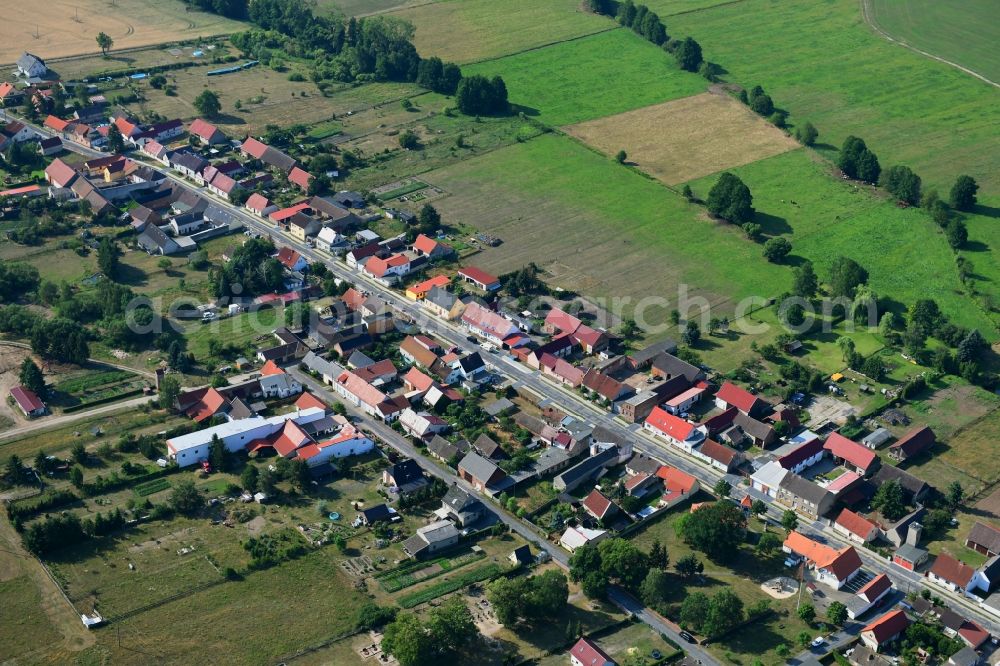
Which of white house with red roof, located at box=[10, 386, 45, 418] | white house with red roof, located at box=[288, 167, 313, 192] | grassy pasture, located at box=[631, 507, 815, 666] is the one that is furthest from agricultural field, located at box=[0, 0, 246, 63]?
grassy pasture, located at box=[631, 507, 815, 666]

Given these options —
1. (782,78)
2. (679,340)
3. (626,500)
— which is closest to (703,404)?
(679,340)

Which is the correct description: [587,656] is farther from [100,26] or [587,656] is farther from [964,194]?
[100,26]

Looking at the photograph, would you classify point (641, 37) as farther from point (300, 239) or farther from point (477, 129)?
point (300, 239)

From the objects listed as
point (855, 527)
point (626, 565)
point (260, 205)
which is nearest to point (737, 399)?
point (855, 527)

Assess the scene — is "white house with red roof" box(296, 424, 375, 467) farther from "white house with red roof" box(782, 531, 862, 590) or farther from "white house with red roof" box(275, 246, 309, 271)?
"white house with red roof" box(782, 531, 862, 590)

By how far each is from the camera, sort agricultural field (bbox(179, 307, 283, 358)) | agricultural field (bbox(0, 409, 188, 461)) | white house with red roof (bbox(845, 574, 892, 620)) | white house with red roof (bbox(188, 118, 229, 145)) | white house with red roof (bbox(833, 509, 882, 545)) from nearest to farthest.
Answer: white house with red roof (bbox(845, 574, 892, 620)), white house with red roof (bbox(833, 509, 882, 545)), agricultural field (bbox(0, 409, 188, 461)), agricultural field (bbox(179, 307, 283, 358)), white house with red roof (bbox(188, 118, 229, 145))

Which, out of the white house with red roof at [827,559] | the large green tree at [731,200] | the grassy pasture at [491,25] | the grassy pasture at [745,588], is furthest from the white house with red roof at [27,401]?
the grassy pasture at [491,25]
